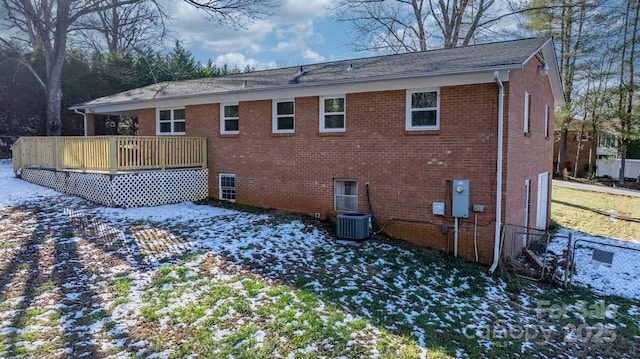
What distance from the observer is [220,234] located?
964 cm

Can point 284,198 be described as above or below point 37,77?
below

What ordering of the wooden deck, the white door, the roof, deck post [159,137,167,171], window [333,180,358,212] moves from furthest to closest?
the white door
deck post [159,137,167,171]
the wooden deck
window [333,180,358,212]
the roof

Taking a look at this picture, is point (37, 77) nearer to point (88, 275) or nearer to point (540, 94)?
point (88, 275)

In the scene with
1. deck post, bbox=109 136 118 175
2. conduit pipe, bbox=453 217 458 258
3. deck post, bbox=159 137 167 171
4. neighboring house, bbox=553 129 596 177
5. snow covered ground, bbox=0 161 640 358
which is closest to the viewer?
snow covered ground, bbox=0 161 640 358

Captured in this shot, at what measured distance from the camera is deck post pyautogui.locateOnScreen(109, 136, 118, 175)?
12.0 m

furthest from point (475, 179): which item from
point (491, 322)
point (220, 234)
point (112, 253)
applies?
point (112, 253)

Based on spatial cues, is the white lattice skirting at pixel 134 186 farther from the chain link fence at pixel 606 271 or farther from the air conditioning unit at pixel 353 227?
the chain link fence at pixel 606 271

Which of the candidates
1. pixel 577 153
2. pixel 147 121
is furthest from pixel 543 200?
pixel 577 153

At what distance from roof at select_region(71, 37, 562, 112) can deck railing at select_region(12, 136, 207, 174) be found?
192cm

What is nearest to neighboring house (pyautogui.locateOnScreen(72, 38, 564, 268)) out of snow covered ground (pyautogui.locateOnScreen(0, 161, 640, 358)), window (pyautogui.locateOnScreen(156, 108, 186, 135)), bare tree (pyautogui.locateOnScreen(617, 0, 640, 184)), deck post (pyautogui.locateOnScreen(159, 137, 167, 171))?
window (pyautogui.locateOnScreen(156, 108, 186, 135))

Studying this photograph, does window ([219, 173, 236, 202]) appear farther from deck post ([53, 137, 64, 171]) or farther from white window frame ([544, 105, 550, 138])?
white window frame ([544, 105, 550, 138])

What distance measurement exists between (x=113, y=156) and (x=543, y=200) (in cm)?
1404

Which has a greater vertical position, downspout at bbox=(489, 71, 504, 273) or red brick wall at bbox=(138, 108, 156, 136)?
red brick wall at bbox=(138, 108, 156, 136)

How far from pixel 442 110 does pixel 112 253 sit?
25.3ft
